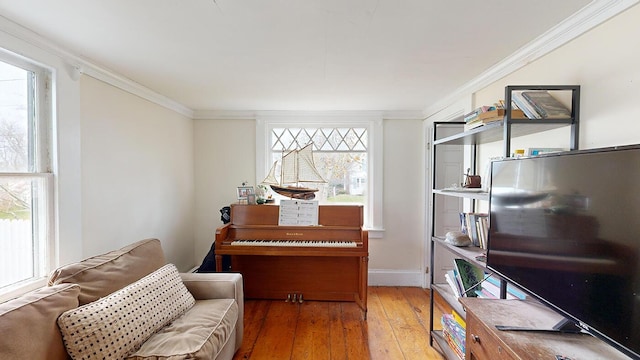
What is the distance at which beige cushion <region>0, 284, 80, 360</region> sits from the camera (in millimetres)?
1019

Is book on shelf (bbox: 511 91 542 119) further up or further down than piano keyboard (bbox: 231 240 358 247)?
further up

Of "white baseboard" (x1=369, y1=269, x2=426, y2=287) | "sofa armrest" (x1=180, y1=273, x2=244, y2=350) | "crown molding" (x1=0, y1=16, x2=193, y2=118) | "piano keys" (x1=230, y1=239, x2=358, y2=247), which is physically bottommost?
"white baseboard" (x1=369, y1=269, x2=426, y2=287)

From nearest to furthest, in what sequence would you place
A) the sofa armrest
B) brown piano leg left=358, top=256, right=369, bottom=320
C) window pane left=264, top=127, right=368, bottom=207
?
the sofa armrest → brown piano leg left=358, top=256, right=369, bottom=320 → window pane left=264, top=127, right=368, bottom=207

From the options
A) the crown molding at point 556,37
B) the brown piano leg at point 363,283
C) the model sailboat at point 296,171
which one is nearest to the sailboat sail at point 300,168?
the model sailboat at point 296,171

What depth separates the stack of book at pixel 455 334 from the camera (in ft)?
5.95

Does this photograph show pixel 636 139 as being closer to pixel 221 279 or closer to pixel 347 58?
pixel 347 58

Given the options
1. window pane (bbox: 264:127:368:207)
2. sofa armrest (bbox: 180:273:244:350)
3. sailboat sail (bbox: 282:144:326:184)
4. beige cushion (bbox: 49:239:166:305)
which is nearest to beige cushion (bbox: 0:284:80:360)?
beige cushion (bbox: 49:239:166:305)

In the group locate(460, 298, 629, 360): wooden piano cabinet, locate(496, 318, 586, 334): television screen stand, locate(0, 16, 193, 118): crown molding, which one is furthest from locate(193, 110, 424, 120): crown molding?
locate(496, 318, 586, 334): television screen stand

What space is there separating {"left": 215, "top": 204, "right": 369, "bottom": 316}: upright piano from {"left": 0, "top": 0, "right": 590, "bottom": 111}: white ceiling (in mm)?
1292

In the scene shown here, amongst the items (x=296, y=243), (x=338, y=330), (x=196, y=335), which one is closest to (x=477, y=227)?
(x=338, y=330)

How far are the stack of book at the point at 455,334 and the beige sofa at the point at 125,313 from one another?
152 cm

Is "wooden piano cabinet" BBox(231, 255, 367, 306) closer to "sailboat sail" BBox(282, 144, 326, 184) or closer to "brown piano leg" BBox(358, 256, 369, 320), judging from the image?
"brown piano leg" BBox(358, 256, 369, 320)

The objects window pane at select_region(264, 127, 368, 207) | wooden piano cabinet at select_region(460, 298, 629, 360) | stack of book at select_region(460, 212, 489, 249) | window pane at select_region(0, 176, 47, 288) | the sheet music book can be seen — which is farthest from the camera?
window pane at select_region(264, 127, 368, 207)

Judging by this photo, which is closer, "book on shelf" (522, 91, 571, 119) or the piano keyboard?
"book on shelf" (522, 91, 571, 119)
